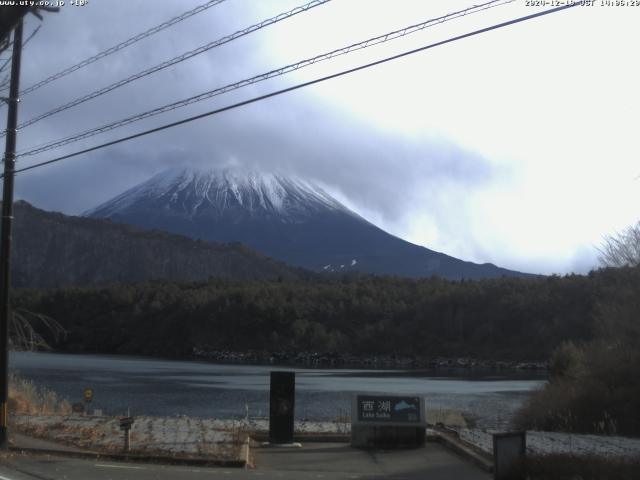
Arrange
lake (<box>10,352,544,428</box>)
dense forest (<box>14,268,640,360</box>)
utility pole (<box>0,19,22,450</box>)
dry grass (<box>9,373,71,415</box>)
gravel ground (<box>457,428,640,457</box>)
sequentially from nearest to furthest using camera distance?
1. gravel ground (<box>457,428,640,457</box>)
2. utility pole (<box>0,19,22,450</box>)
3. dry grass (<box>9,373,71,415</box>)
4. lake (<box>10,352,544,428</box>)
5. dense forest (<box>14,268,640,360</box>)

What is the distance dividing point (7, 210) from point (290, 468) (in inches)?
312

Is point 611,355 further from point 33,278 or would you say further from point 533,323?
point 33,278

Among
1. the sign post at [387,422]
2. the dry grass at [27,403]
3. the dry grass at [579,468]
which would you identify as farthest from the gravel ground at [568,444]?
the dry grass at [27,403]

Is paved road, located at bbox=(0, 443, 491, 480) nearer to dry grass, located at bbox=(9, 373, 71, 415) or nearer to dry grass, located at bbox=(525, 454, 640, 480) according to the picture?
dry grass, located at bbox=(525, 454, 640, 480)

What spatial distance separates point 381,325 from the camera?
4788 inches

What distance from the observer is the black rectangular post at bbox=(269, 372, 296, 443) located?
17609mm

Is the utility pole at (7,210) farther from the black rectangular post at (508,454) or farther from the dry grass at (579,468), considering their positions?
the dry grass at (579,468)

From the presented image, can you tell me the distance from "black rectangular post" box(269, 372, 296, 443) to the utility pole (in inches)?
210

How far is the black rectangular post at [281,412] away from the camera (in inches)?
693

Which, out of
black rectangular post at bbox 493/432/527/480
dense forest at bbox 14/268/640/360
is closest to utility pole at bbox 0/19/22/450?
black rectangular post at bbox 493/432/527/480

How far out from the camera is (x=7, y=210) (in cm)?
1753

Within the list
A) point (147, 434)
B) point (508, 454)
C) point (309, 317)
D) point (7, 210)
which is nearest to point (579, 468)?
point (508, 454)

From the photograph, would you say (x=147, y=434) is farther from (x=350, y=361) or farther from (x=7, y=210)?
(x=350, y=361)

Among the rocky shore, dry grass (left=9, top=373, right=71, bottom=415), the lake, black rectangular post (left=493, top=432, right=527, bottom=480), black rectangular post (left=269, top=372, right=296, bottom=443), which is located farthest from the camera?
the rocky shore
